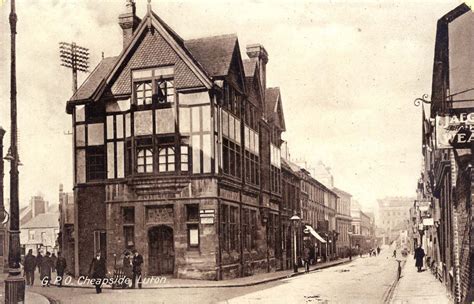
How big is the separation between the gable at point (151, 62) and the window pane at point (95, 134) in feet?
3.61

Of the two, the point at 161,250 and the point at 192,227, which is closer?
the point at 161,250

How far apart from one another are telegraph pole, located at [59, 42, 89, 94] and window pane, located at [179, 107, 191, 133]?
482cm

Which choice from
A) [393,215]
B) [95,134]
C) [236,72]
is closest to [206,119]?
[236,72]

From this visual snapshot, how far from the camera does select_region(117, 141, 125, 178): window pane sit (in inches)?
758

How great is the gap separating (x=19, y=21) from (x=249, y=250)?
1324cm

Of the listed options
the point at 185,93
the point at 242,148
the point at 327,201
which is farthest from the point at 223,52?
the point at 327,201

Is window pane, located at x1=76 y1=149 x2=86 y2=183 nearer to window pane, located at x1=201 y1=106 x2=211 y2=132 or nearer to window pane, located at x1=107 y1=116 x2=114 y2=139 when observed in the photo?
window pane, located at x1=107 y1=116 x2=114 y2=139

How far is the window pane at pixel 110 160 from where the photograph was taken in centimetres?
1916

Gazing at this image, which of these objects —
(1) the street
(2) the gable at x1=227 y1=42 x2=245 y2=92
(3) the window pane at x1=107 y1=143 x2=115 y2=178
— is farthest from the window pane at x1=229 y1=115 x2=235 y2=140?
(1) the street

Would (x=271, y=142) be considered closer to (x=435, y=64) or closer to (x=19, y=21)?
(x=435, y=64)

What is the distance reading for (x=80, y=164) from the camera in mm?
18391

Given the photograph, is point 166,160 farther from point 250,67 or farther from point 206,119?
point 250,67

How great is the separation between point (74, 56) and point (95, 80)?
3.29 metres

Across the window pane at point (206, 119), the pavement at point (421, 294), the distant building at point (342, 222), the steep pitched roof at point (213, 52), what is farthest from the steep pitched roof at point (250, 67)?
the distant building at point (342, 222)
